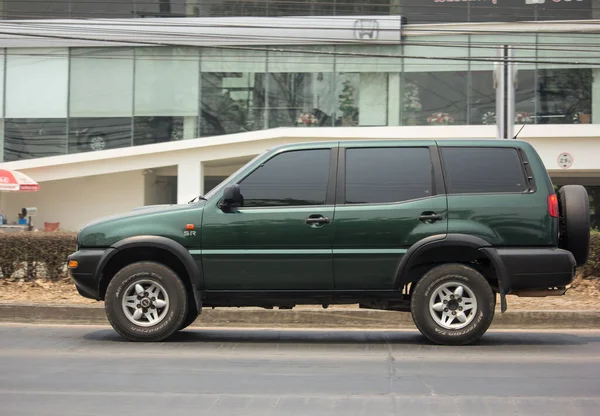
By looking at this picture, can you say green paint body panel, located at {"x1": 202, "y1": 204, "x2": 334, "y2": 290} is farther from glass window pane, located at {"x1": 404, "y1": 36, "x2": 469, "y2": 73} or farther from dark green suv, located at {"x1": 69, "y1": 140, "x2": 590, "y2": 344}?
glass window pane, located at {"x1": 404, "y1": 36, "x2": 469, "y2": 73}

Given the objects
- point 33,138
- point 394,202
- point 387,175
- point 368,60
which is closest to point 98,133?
point 33,138

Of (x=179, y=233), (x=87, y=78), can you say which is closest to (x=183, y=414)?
(x=179, y=233)

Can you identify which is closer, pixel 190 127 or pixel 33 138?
pixel 190 127

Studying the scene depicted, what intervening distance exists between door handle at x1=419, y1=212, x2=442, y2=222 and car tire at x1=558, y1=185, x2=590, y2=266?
132cm

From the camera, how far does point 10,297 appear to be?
11.3 m

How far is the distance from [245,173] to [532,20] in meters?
21.9

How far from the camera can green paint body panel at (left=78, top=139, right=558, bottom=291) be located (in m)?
8.06

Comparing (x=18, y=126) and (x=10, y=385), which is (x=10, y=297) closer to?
(x=10, y=385)

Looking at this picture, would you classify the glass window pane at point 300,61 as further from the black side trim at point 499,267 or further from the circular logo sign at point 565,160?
the black side trim at point 499,267

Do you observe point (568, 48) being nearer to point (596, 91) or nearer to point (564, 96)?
point (564, 96)

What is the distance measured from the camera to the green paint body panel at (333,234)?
8.06m

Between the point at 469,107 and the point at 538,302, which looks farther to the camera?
the point at 469,107

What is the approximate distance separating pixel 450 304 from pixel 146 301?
300cm

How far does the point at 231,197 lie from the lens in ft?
26.3
